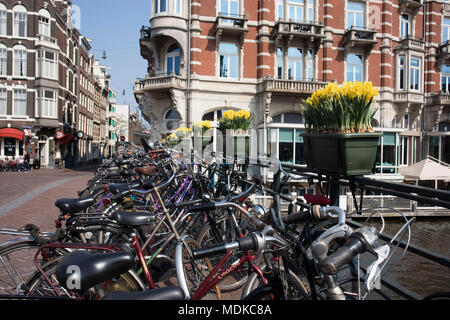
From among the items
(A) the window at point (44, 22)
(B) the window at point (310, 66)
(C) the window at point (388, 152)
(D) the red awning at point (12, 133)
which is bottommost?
(C) the window at point (388, 152)

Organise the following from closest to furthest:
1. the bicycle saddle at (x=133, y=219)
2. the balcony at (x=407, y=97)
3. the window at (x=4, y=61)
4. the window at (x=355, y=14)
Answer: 1. the bicycle saddle at (x=133, y=219)
2. the window at (x=355, y=14)
3. the balcony at (x=407, y=97)
4. the window at (x=4, y=61)

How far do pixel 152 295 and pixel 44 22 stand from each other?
32083mm

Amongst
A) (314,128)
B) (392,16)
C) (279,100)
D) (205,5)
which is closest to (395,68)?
(392,16)

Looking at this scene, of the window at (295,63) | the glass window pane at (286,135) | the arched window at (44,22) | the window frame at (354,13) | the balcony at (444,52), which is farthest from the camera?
the arched window at (44,22)

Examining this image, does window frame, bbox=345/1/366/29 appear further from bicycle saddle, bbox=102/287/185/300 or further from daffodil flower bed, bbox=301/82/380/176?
bicycle saddle, bbox=102/287/185/300

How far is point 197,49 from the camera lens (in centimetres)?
1797

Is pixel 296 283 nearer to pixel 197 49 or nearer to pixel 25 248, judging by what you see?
pixel 25 248

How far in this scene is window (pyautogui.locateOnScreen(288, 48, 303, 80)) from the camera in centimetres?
1922

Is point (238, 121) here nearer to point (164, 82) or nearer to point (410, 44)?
point (164, 82)

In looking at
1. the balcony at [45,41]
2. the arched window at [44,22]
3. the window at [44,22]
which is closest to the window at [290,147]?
the balcony at [45,41]

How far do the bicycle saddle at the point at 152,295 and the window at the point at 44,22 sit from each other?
102 feet

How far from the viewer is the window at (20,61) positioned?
1017 inches

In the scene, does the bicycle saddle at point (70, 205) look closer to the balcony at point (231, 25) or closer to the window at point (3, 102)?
the balcony at point (231, 25)
